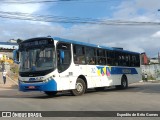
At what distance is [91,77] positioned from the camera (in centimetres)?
2233

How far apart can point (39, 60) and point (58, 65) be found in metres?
1.03

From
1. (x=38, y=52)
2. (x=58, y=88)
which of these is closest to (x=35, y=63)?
(x=38, y=52)

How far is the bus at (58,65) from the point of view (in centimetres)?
1875

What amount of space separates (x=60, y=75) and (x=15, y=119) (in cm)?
856

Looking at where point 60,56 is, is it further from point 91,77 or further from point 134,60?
point 134,60

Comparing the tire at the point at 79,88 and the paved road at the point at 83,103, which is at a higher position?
the tire at the point at 79,88

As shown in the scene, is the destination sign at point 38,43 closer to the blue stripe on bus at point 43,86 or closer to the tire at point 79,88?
the blue stripe on bus at point 43,86

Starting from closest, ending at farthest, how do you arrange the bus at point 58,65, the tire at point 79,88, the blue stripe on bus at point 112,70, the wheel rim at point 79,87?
the bus at point 58,65, the tire at point 79,88, the wheel rim at point 79,87, the blue stripe on bus at point 112,70

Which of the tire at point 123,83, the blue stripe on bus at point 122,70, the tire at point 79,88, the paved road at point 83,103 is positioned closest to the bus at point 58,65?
the tire at point 79,88

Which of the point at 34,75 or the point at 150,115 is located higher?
the point at 34,75

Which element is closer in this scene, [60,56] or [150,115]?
[150,115]

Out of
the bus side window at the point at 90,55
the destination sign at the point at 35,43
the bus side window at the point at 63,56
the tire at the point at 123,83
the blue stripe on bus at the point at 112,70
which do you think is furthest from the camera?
the tire at the point at 123,83

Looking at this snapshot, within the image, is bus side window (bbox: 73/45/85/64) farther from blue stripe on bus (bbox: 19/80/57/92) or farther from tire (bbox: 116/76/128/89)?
tire (bbox: 116/76/128/89)

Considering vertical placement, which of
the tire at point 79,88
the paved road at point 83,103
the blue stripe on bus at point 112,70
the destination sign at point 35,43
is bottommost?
the paved road at point 83,103
